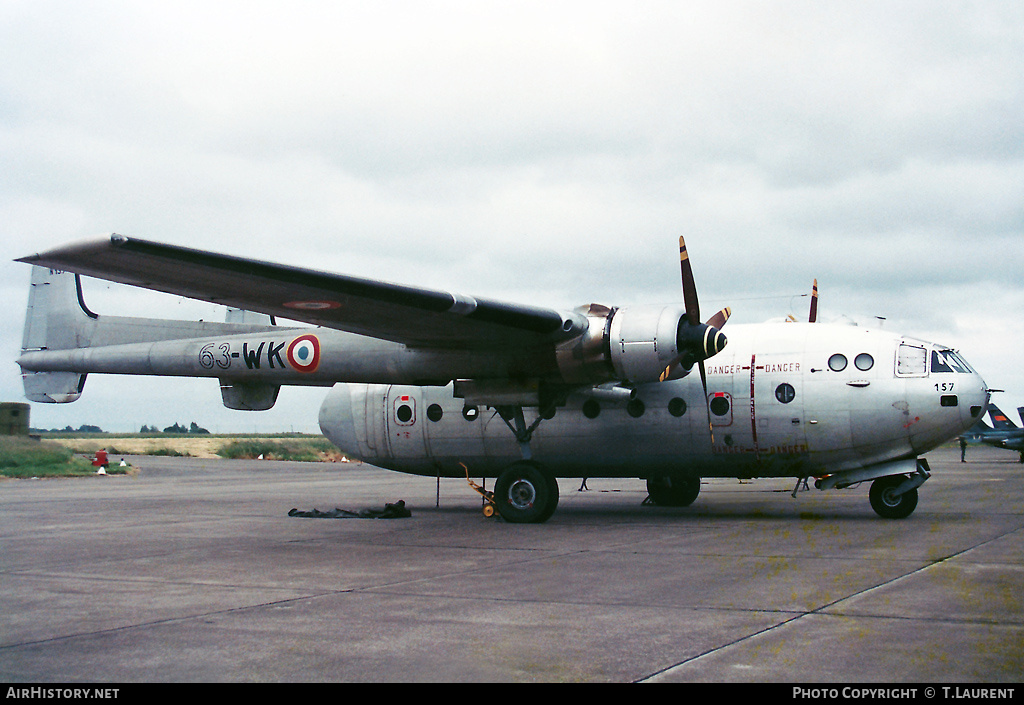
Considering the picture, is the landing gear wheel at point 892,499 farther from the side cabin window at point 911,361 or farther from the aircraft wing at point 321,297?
the aircraft wing at point 321,297

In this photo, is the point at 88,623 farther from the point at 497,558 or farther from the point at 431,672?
the point at 497,558

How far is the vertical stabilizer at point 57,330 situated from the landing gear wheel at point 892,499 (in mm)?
16725

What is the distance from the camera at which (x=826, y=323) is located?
1616 cm

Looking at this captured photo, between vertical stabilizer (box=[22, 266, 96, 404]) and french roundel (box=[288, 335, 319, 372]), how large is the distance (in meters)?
5.97

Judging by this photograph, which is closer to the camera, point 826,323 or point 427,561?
point 427,561

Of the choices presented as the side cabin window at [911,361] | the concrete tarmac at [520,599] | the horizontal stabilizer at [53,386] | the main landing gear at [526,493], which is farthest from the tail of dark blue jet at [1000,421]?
the horizontal stabilizer at [53,386]

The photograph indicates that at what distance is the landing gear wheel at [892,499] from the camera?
1524cm

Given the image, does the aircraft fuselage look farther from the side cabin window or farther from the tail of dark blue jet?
the tail of dark blue jet

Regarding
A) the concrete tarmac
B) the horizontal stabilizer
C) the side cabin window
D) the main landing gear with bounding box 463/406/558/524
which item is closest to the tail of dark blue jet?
the concrete tarmac

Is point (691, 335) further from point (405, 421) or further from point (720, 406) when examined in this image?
point (405, 421)

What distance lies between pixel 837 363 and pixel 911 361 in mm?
1205

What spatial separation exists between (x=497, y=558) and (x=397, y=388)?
8.49 metres

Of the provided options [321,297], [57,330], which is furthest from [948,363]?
[57,330]
